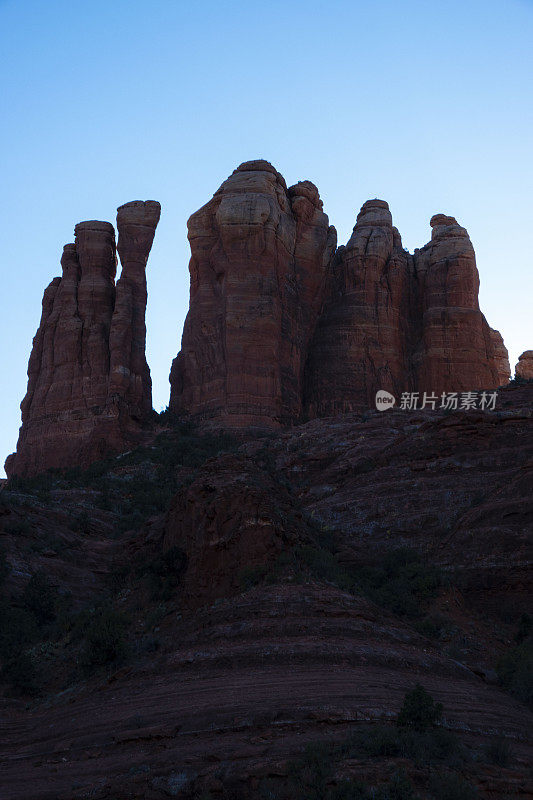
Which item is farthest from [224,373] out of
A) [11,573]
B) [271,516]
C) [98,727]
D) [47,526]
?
[98,727]

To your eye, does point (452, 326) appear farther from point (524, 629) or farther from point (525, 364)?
point (524, 629)

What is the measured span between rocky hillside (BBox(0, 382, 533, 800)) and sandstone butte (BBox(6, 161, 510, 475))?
14.7m

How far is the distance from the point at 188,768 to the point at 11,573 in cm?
1888

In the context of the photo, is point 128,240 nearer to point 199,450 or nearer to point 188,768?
point 199,450

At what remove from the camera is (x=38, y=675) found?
86.6 ft

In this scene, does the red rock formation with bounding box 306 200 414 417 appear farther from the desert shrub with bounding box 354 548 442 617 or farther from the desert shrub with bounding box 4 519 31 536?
the desert shrub with bounding box 354 548 442 617

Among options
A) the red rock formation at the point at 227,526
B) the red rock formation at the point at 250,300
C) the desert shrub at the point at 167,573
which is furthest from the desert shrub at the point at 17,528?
the red rock formation at the point at 250,300

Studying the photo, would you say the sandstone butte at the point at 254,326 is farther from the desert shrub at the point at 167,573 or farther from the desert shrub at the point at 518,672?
the desert shrub at the point at 518,672

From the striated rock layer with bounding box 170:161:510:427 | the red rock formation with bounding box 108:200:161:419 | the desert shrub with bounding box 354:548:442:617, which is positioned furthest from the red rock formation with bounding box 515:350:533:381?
the desert shrub with bounding box 354:548:442:617

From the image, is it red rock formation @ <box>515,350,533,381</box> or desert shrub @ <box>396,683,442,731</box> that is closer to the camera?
desert shrub @ <box>396,683,442,731</box>

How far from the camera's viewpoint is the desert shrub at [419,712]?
17.1 meters

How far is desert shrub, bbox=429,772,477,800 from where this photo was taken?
1459cm

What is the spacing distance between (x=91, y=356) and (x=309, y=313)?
50.9ft

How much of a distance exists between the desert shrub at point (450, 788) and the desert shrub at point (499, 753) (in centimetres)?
146
